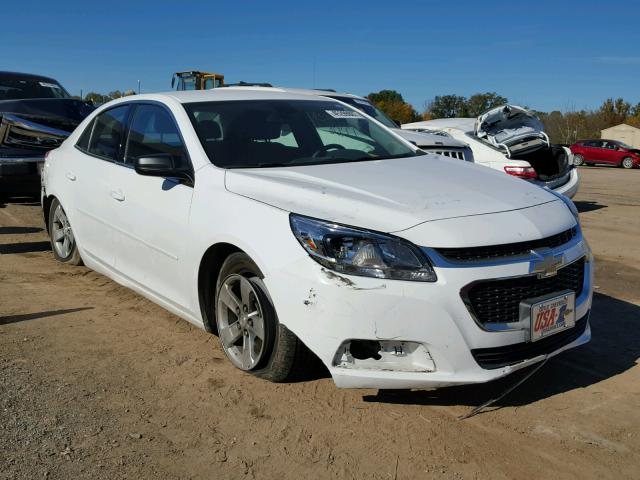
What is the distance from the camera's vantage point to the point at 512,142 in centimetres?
1084

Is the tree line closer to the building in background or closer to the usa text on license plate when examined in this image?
the building in background

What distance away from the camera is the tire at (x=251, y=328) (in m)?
3.47

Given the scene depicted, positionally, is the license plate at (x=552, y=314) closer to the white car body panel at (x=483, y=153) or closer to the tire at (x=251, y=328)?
the tire at (x=251, y=328)

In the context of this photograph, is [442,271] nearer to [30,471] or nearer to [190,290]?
[190,290]

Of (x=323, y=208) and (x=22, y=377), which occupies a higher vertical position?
(x=323, y=208)

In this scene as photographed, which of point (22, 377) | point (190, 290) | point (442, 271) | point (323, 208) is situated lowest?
point (22, 377)

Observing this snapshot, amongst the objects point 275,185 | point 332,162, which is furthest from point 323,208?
point 332,162

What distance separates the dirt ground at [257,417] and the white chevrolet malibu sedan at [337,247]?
0.81 feet

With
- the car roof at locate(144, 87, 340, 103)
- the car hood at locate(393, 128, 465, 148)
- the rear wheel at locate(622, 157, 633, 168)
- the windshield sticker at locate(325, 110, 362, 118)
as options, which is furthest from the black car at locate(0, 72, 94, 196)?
the rear wheel at locate(622, 157, 633, 168)

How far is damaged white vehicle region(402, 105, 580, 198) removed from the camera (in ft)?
34.8

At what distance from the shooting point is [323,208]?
338cm

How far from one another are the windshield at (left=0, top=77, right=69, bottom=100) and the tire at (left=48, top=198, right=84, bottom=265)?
19.5 feet

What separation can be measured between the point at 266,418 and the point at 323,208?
1.09 meters

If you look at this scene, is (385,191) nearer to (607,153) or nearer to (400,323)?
(400,323)
